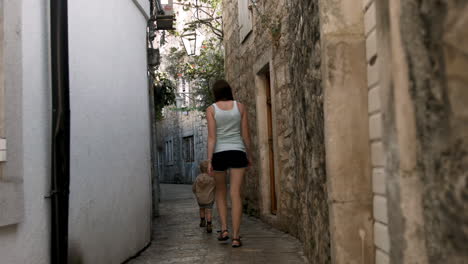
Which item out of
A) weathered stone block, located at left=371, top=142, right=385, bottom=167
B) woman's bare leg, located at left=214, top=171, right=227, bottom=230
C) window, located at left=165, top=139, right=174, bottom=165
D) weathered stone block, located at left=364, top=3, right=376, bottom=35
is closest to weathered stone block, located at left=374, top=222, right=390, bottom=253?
weathered stone block, located at left=371, top=142, right=385, bottom=167

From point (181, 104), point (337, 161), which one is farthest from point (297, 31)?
point (181, 104)

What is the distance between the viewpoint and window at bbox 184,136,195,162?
26163 millimetres

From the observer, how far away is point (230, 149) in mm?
5551

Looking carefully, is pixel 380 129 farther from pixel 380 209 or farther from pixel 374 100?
pixel 380 209

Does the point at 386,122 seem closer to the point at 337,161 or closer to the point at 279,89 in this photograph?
the point at 337,161

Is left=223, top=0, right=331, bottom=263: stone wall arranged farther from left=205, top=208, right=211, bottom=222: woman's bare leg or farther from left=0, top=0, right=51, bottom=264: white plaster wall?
left=0, top=0, right=51, bottom=264: white plaster wall

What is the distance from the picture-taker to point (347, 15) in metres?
3.21

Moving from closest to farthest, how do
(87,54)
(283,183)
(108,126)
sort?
(87,54) < (108,126) < (283,183)

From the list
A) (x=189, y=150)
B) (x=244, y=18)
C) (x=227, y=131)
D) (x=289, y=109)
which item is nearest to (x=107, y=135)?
(x=227, y=131)

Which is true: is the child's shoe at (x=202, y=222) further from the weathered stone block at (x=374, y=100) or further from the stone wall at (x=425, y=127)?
the stone wall at (x=425, y=127)

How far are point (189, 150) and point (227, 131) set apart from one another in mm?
21182

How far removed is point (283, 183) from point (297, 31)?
7.99 feet

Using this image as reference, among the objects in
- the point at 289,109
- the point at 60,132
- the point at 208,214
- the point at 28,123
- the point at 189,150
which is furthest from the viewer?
the point at 189,150

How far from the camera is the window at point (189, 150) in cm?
2616
